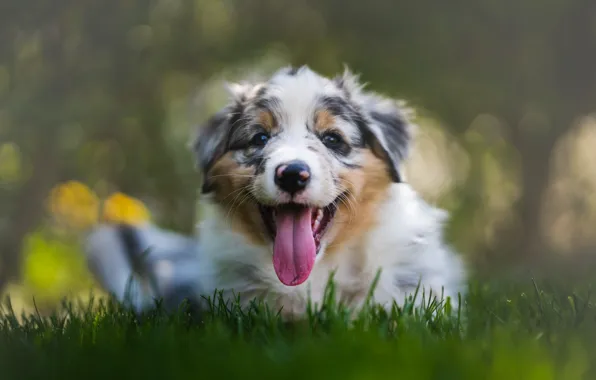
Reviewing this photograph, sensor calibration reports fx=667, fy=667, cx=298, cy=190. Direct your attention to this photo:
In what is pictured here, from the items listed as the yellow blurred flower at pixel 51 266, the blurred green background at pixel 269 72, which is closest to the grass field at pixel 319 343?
the blurred green background at pixel 269 72

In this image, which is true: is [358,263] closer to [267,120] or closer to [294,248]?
[294,248]

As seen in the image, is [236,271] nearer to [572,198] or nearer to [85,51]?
[85,51]

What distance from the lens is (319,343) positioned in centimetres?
185

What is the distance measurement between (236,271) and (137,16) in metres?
1.96

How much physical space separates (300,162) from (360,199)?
0.46 metres

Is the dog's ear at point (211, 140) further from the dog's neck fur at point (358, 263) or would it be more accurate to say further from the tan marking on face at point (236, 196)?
the dog's neck fur at point (358, 263)

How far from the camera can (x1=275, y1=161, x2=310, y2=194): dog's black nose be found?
2574mm

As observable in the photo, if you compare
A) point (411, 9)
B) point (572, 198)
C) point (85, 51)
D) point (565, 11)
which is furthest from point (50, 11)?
point (572, 198)

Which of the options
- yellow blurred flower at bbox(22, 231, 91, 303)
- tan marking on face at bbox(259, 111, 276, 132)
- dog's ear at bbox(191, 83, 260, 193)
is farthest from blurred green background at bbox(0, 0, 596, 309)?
tan marking on face at bbox(259, 111, 276, 132)

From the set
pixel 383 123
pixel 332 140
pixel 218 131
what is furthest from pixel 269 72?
pixel 332 140

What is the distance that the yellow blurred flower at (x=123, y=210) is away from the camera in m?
4.92

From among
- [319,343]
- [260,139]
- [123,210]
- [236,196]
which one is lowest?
[319,343]

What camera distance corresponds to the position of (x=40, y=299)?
4.07 m

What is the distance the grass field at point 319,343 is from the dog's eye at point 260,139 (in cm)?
79
